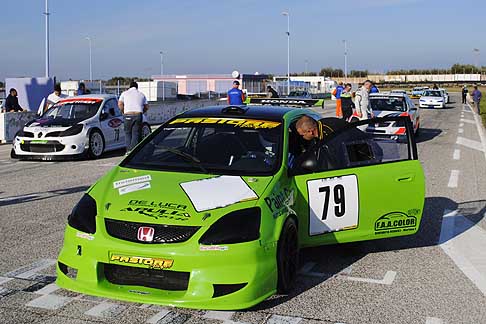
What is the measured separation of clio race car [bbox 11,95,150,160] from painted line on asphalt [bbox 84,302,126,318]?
943cm

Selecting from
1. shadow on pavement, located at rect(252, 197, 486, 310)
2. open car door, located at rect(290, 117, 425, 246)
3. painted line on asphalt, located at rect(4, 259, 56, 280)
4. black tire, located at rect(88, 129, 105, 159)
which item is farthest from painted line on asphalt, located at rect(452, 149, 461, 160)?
painted line on asphalt, located at rect(4, 259, 56, 280)

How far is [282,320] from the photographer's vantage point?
14.2 feet

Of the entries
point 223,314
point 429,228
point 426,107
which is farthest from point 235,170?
point 426,107

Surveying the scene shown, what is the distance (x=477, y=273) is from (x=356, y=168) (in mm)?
1464

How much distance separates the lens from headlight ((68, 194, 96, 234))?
4.48 meters

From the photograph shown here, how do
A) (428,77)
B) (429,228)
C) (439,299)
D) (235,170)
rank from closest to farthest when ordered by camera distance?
(439,299), (235,170), (429,228), (428,77)

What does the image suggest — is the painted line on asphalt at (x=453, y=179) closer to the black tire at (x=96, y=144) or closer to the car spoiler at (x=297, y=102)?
the car spoiler at (x=297, y=102)

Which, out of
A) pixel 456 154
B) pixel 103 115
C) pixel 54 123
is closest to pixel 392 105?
pixel 456 154

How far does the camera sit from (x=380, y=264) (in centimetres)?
582

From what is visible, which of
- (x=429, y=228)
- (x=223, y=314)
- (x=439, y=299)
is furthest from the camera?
(x=429, y=228)

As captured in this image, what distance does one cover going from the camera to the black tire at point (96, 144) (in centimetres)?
1391

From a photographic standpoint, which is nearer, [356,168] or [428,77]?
[356,168]

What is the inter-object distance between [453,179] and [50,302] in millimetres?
8253

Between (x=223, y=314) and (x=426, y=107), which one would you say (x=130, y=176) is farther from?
(x=426, y=107)
